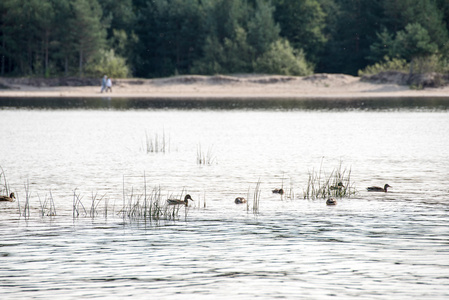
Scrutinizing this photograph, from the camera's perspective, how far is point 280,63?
96.9 meters

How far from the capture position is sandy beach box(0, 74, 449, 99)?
296ft

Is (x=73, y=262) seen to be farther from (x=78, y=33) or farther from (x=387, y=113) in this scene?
(x=78, y=33)

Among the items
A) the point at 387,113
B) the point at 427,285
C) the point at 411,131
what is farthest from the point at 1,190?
the point at 387,113

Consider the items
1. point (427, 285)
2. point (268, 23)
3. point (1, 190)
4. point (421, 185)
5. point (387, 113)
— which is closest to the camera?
point (427, 285)

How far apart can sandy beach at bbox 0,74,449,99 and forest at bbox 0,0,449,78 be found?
10.5 ft

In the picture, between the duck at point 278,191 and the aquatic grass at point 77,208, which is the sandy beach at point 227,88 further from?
the aquatic grass at point 77,208

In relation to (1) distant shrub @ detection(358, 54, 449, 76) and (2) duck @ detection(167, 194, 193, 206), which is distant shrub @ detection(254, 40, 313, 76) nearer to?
(1) distant shrub @ detection(358, 54, 449, 76)

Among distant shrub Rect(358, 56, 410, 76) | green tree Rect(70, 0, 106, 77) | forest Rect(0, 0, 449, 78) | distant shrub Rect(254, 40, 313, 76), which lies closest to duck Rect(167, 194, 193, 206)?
forest Rect(0, 0, 449, 78)

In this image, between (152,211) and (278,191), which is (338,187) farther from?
(152,211)

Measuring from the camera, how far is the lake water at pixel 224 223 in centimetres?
1195

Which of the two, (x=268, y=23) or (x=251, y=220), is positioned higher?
(x=268, y=23)

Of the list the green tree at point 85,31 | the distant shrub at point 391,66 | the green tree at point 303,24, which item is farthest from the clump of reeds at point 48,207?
the green tree at point 303,24

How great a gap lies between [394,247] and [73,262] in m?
6.57

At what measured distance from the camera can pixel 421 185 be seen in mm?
22609
